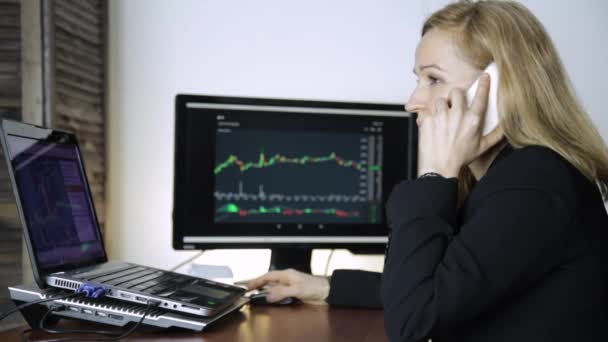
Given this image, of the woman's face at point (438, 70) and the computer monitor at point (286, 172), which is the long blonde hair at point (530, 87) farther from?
the computer monitor at point (286, 172)

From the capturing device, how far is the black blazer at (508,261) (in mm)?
727

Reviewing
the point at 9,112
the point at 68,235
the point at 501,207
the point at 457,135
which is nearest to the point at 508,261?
the point at 501,207

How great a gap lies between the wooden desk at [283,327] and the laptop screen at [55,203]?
0.41 feet

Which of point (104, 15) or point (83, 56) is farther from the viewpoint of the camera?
point (104, 15)

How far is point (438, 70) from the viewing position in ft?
3.12

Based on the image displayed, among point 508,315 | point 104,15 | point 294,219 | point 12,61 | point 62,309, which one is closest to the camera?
point 508,315

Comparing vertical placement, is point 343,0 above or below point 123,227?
above

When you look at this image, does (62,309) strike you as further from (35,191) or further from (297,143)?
(297,143)

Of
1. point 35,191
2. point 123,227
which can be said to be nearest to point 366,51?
point 123,227

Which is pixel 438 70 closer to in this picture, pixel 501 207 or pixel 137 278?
pixel 501 207

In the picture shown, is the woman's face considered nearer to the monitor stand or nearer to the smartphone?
the smartphone

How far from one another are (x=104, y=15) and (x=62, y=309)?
97 centimetres

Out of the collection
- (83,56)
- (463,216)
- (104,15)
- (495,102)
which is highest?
(104,15)

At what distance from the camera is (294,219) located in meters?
1.44
